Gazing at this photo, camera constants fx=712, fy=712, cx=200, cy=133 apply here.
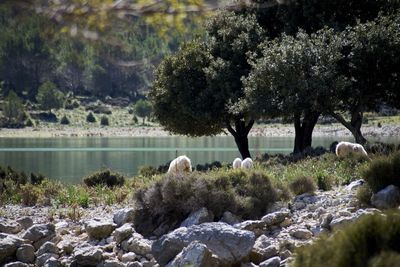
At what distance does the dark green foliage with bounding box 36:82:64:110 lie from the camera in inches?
4082

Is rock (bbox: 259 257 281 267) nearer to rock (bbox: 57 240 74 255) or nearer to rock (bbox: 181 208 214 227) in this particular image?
rock (bbox: 181 208 214 227)

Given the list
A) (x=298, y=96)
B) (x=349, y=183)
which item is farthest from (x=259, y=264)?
(x=298, y=96)

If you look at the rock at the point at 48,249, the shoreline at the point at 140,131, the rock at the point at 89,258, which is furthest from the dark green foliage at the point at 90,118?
the rock at the point at 89,258

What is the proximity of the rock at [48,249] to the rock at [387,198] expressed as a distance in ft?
19.2

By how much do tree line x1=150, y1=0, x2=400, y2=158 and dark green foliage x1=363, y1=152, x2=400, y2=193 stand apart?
24.8ft

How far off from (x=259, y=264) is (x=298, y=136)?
71.9 ft

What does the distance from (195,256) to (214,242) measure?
0.81 metres

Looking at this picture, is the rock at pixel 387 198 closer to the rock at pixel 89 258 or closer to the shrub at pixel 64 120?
the rock at pixel 89 258

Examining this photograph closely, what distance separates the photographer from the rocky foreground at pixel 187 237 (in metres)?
11.5

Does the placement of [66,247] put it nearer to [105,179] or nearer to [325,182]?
[325,182]

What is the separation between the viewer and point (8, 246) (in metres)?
13.1

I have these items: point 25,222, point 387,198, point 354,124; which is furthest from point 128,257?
point 354,124

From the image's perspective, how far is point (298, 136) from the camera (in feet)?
108

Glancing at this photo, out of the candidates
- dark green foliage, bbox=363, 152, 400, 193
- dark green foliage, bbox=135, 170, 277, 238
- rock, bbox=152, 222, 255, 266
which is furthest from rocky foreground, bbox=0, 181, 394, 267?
dark green foliage, bbox=363, 152, 400, 193
